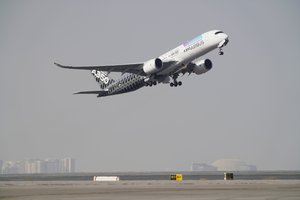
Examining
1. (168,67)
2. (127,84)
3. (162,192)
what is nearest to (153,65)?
(168,67)

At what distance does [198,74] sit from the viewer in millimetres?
82625

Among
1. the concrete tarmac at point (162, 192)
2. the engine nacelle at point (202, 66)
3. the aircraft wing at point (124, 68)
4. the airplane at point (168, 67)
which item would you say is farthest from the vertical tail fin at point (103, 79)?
the concrete tarmac at point (162, 192)

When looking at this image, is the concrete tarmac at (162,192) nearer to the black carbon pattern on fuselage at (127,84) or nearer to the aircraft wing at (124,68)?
the aircraft wing at (124,68)

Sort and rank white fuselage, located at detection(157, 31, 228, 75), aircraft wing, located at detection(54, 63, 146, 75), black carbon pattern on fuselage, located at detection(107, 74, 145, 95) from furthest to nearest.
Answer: black carbon pattern on fuselage, located at detection(107, 74, 145, 95), aircraft wing, located at detection(54, 63, 146, 75), white fuselage, located at detection(157, 31, 228, 75)

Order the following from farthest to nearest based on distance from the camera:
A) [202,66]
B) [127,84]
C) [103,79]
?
1. [103,79]
2. [127,84]
3. [202,66]

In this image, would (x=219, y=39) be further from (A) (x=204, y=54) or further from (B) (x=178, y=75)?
(B) (x=178, y=75)

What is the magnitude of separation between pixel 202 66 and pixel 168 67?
6.11 meters

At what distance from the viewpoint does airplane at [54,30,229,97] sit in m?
74.8

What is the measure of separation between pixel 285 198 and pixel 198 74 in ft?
151

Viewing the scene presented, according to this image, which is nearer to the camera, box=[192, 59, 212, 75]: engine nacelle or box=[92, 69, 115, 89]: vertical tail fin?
box=[192, 59, 212, 75]: engine nacelle

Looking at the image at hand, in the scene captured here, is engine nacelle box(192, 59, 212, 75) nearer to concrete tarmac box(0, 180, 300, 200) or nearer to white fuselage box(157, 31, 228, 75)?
white fuselage box(157, 31, 228, 75)

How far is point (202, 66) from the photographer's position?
82.2 metres

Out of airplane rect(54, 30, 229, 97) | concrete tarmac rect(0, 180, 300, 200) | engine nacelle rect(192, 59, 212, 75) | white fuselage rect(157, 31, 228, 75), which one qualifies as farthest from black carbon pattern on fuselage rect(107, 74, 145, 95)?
concrete tarmac rect(0, 180, 300, 200)

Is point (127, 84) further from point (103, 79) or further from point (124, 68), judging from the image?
point (103, 79)
